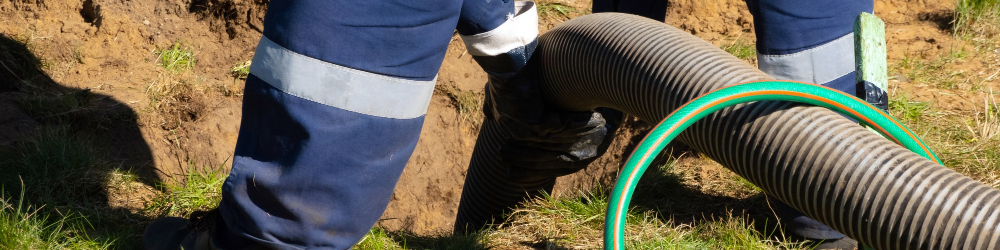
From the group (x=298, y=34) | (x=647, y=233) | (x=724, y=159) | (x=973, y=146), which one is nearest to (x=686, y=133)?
(x=724, y=159)

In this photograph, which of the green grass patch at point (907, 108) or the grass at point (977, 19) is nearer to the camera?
the green grass patch at point (907, 108)

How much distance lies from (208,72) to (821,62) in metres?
2.65

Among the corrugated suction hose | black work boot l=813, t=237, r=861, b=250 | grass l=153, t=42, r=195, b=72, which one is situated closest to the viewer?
the corrugated suction hose

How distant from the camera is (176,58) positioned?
3.43 meters

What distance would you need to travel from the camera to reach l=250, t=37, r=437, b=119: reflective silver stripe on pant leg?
153 centimetres

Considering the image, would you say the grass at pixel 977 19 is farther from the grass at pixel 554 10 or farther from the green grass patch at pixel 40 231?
the green grass patch at pixel 40 231

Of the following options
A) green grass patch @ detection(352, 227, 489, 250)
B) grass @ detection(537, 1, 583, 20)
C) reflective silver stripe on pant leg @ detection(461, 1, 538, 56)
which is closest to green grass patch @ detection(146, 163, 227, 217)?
green grass patch @ detection(352, 227, 489, 250)

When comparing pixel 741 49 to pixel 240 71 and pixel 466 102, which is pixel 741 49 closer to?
pixel 466 102

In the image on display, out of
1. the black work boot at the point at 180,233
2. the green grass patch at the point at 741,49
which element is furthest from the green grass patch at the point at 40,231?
the green grass patch at the point at 741,49

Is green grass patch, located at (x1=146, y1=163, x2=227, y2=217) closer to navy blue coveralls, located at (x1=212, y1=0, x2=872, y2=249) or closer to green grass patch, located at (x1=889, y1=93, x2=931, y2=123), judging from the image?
navy blue coveralls, located at (x1=212, y1=0, x2=872, y2=249)

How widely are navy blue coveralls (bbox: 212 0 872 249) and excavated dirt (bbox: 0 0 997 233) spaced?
53.1 inches

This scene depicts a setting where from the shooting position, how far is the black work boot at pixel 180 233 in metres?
1.88

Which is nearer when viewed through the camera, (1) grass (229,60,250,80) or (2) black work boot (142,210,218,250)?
(2) black work boot (142,210,218,250)

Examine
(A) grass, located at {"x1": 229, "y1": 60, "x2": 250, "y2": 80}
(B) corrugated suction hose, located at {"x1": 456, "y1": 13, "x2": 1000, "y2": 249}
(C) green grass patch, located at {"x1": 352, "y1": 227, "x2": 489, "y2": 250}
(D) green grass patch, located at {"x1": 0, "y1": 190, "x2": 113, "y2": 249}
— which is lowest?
(C) green grass patch, located at {"x1": 352, "y1": 227, "x2": 489, "y2": 250}
